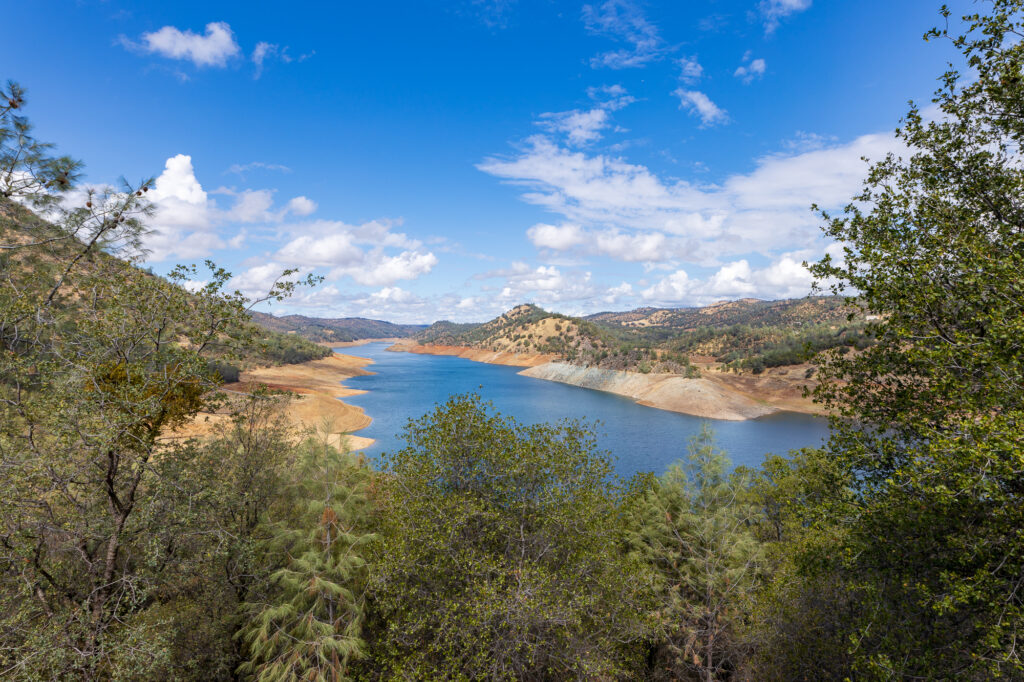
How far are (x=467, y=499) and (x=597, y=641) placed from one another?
583 centimetres

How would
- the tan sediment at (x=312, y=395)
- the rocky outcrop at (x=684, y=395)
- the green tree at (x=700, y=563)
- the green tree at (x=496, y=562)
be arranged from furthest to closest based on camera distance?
the rocky outcrop at (x=684, y=395) → the tan sediment at (x=312, y=395) → the green tree at (x=700, y=563) → the green tree at (x=496, y=562)

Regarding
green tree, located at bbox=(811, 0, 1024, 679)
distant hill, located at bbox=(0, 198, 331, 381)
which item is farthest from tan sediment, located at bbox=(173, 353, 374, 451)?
green tree, located at bbox=(811, 0, 1024, 679)

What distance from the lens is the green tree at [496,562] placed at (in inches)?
391

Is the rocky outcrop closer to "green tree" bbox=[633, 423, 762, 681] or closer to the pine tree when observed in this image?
"green tree" bbox=[633, 423, 762, 681]

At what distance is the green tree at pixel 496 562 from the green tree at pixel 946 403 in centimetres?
600

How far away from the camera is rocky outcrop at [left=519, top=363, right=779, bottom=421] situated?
72.6 meters

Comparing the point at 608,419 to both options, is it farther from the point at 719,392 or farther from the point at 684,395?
the point at 719,392

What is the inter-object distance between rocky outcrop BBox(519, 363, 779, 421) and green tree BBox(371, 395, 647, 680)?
65.8 meters

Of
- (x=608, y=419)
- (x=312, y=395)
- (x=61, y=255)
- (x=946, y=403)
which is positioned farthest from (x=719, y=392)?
(x=61, y=255)

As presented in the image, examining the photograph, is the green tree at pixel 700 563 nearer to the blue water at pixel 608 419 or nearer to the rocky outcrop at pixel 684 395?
the blue water at pixel 608 419

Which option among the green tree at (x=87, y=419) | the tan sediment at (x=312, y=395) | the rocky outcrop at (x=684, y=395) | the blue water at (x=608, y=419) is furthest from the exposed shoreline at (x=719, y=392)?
the green tree at (x=87, y=419)

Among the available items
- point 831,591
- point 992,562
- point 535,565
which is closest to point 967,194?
point 992,562

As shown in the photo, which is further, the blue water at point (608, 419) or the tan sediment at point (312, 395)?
the blue water at point (608, 419)

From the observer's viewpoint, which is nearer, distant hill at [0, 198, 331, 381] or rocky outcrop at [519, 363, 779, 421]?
distant hill at [0, 198, 331, 381]
